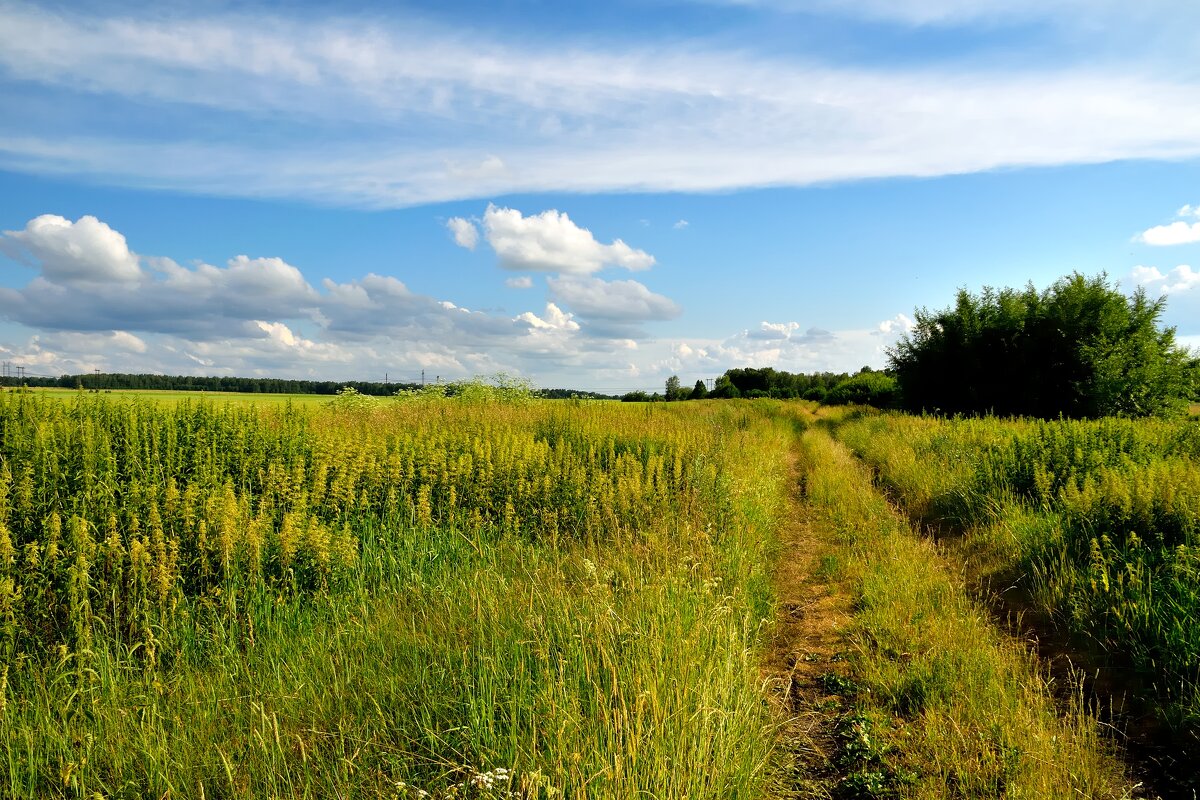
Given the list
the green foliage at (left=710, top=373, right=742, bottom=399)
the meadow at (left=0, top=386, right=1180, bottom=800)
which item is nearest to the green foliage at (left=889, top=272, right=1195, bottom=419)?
the meadow at (left=0, top=386, right=1180, bottom=800)

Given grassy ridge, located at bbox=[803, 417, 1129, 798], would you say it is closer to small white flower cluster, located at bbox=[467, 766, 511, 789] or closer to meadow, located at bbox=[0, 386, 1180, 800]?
meadow, located at bbox=[0, 386, 1180, 800]

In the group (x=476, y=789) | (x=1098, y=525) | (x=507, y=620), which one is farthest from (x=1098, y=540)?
(x=476, y=789)

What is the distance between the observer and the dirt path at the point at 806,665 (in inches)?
154

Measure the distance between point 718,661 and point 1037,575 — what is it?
16.3 feet

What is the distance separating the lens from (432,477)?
340 inches

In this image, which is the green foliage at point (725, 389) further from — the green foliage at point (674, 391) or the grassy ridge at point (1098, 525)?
the grassy ridge at point (1098, 525)

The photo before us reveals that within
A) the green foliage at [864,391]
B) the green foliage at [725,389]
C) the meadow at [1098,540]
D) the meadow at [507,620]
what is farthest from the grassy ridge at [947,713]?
the green foliage at [725,389]

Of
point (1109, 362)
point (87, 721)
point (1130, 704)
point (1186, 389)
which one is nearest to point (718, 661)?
point (1130, 704)

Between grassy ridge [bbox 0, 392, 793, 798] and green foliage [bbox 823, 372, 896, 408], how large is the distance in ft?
140

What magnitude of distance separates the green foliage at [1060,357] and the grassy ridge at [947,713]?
20754 mm

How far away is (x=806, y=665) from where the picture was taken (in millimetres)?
5348

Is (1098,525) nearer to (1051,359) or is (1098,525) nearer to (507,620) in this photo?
(507,620)

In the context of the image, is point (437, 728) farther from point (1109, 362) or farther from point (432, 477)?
point (1109, 362)

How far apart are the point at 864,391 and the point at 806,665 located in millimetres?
51501
